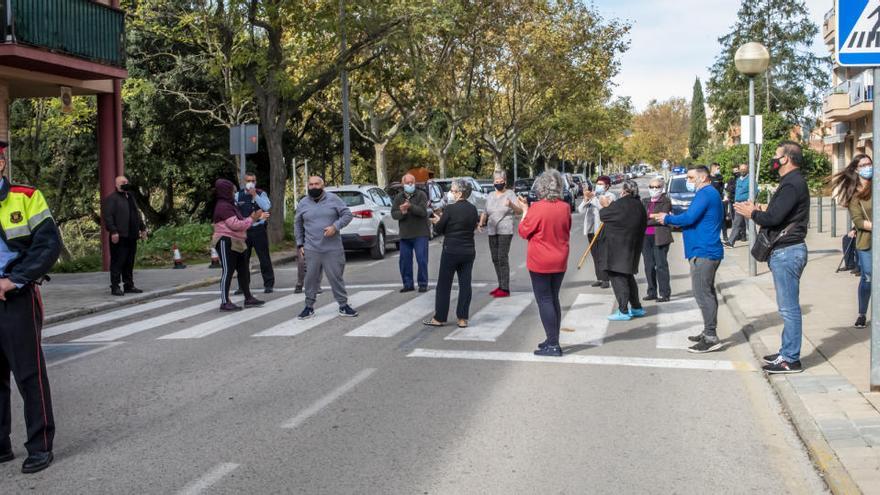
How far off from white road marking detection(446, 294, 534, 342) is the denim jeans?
10.0 ft

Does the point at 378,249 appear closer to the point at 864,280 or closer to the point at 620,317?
the point at 620,317

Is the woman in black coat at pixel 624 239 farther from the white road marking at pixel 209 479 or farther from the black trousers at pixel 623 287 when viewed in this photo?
the white road marking at pixel 209 479

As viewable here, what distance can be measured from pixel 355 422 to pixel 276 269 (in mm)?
12835

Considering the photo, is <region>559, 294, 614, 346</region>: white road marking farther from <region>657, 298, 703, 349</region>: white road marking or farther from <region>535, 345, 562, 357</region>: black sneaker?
<region>535, 345, 562, 357</region>: black sneaker

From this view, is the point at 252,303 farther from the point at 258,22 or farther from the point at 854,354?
the point at 258,22

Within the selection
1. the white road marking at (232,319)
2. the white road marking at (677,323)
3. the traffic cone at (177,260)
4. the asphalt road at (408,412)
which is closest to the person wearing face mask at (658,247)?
the white road marking at (677,323)

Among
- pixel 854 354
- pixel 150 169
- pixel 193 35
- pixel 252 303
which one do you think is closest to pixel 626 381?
pixel 854 354

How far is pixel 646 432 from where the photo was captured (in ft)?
19.4

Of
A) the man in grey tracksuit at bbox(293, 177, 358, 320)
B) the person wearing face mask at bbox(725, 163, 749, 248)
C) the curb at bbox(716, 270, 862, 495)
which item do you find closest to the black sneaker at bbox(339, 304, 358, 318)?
the man in grey tracksuit at bbox(293, 177, 358, 320)

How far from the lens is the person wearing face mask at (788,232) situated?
7.17m

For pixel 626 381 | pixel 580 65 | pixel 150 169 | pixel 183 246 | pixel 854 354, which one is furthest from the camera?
pixel 580 65

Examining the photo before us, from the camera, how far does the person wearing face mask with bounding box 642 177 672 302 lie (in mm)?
12034

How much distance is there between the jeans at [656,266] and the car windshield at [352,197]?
28.8 ft

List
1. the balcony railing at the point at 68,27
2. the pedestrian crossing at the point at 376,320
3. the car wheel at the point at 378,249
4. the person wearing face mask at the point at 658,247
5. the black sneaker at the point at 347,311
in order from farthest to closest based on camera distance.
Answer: the car wheel at the point at 378,249
the balcony railing at the point at 68,27
the person wearing face mask at the point at 658,247
the black sneaker at the point at 347,311
the pedestrian crossing at the point at 376,320
